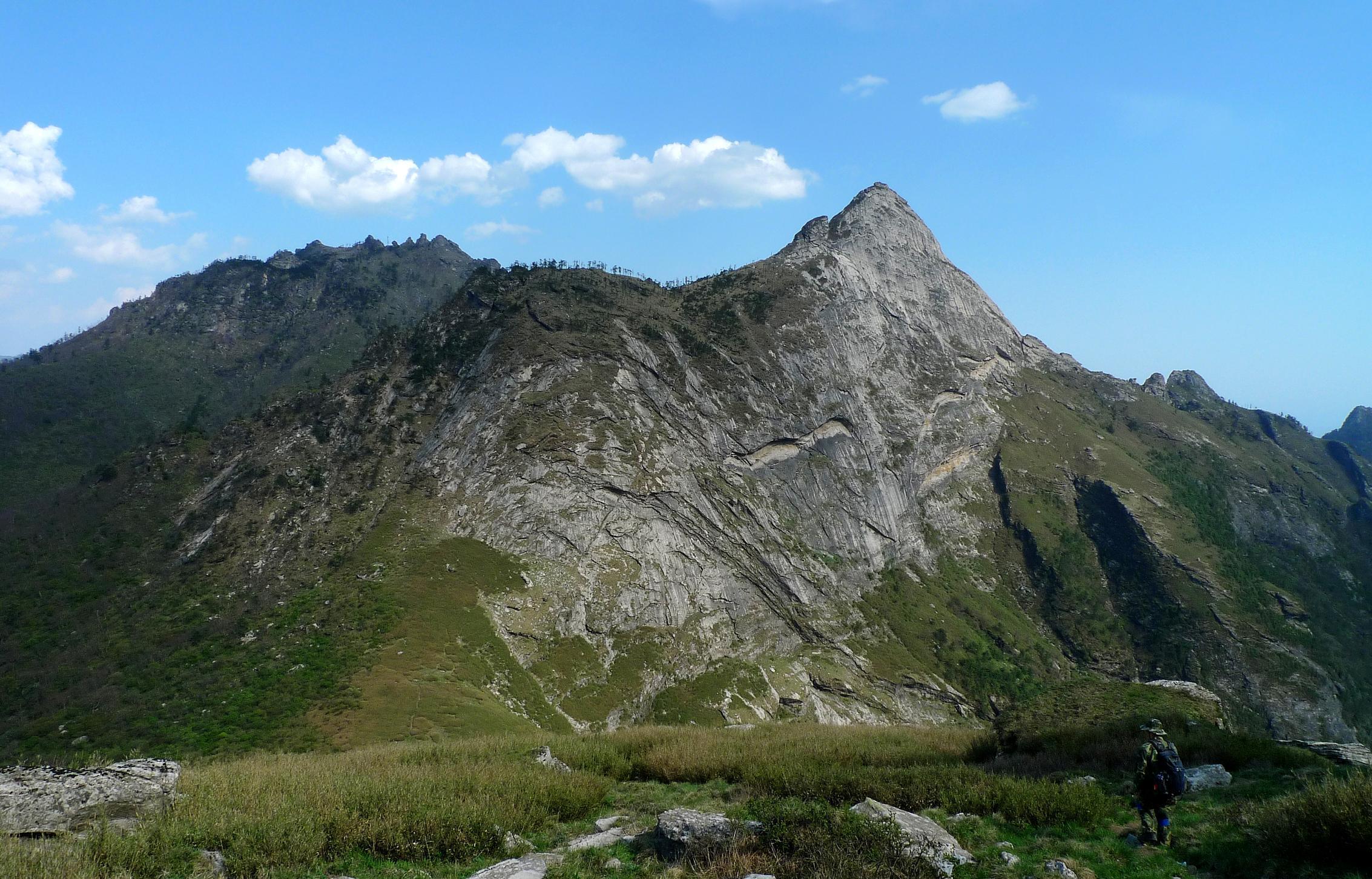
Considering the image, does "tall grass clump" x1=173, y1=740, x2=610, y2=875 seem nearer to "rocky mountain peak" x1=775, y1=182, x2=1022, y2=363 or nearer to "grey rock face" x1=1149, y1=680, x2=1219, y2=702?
"grey rock face" x1=1149, y1=680, x2=1219, y2=702

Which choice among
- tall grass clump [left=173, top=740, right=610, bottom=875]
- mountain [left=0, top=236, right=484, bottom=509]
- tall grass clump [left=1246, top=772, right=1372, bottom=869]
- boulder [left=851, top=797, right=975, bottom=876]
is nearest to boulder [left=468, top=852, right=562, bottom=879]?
tall grass clump [left=173, top=740, right=610, bottom=875]

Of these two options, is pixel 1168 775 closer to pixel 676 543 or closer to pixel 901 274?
pixel 676 543

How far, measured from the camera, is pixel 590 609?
5419 centimetres

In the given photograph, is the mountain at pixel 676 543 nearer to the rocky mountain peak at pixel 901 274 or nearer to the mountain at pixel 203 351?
the rocky mountain peak at pixel 901 274

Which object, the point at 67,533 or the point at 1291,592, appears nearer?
the point at 67,533

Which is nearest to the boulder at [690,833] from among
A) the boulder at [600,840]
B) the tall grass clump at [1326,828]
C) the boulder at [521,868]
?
the boulder at [600,840]

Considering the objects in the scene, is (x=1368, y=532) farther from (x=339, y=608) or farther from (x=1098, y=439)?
(x=339, y=608)

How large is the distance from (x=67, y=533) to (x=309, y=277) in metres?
114

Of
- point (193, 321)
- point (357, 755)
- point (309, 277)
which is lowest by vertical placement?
point (357, 755)

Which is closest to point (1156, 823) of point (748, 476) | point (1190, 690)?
point (1190, 690)

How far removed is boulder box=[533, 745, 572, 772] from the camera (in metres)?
17.6

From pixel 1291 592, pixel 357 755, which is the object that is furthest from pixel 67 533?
pixel 1291 592

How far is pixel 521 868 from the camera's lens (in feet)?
35.0

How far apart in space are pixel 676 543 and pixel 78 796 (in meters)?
53.0
